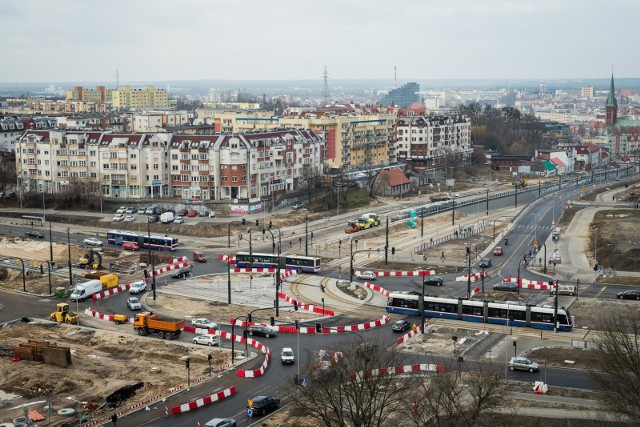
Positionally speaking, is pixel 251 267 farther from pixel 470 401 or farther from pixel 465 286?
pixel 470 401

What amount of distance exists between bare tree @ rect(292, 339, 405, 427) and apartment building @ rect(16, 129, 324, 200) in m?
66.8

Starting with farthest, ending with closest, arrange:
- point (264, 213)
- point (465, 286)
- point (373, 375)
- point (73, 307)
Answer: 1. point (264, 213)
2. point (465, 286)
3. point (73, 307)
4. point (373, 375)

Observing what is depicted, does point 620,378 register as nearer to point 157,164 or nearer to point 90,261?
point 90,261

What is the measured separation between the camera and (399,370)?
4262 centimetres

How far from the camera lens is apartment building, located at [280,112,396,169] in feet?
449

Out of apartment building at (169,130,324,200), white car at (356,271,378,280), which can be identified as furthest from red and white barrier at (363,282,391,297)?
apartment building at (169,130,324,200)

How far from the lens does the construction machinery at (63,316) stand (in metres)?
57.0

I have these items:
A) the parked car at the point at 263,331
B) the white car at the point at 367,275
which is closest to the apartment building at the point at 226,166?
the white car at the point at 367,275

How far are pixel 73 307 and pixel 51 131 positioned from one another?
5515cm

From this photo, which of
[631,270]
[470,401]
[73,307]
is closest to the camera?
[470,401]

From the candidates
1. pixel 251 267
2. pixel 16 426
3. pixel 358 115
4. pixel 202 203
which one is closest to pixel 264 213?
pixel 202 203

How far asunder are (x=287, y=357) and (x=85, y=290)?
22.7 metres

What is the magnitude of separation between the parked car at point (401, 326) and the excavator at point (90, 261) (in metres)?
30.1

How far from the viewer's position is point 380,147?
149375 millimetres
